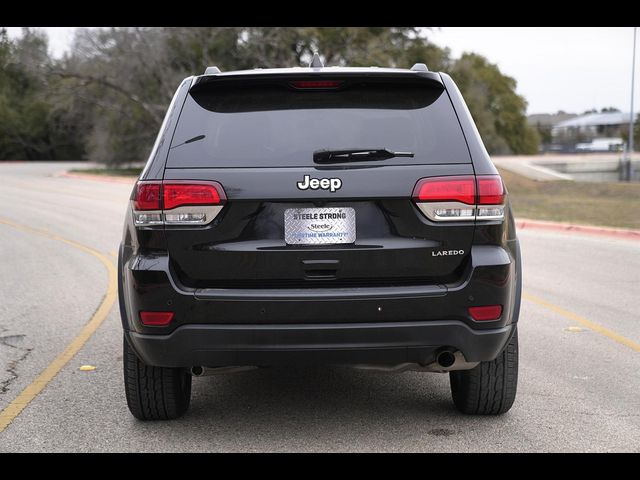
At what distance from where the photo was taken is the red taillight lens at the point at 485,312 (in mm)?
3996

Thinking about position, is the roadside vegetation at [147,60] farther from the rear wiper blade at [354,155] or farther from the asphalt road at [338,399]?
the rear wiper blade at [354,155]

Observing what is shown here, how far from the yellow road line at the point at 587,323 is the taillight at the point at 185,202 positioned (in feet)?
13.0

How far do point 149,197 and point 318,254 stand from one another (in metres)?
0.84

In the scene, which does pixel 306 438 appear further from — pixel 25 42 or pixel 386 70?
pixel 25 42

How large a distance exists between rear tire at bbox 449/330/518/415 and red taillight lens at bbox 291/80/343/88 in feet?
5.26

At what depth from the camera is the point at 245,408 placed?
494cm

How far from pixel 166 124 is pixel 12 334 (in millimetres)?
3695

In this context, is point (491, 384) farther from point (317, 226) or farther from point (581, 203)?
point (581, 203)

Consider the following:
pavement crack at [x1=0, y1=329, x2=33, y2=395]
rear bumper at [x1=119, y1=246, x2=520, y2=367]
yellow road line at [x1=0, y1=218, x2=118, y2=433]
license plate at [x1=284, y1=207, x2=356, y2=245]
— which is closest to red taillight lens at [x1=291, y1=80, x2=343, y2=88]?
license plate at [x1=284, y1=207, x2=356, y2=245]

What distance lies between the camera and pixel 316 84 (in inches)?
169

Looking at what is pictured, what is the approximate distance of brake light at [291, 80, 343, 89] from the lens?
169 inches

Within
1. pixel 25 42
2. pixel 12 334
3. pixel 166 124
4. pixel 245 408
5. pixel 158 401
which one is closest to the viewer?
pixel 166 124

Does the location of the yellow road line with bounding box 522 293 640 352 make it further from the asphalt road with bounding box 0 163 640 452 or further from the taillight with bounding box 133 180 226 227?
the taillight with bounding box 133 180 226 227
